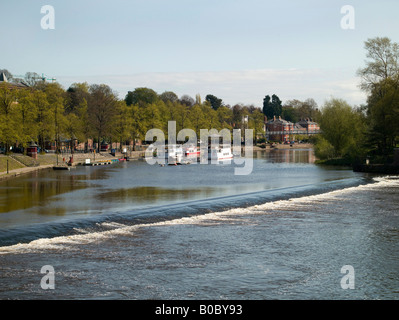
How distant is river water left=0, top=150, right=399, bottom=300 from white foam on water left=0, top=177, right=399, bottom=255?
8 centimetres

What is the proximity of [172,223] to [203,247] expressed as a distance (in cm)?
739

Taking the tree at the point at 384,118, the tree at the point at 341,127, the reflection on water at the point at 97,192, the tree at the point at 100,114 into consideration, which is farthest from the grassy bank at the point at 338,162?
the tree at the point at 100,114

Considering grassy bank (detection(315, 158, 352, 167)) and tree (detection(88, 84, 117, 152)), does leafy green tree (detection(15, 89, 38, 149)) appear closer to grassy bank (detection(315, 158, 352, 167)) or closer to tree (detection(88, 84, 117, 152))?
tree (detection(88, 84, 117, 152))

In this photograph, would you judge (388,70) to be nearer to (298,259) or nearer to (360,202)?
(360,202)

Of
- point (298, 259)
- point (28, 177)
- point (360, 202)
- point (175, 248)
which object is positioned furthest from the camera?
point (28, 177)

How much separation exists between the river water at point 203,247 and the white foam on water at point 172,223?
81mm

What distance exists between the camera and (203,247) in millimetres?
27594

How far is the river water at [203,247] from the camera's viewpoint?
20.9m

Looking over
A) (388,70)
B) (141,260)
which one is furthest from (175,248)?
(388,70)

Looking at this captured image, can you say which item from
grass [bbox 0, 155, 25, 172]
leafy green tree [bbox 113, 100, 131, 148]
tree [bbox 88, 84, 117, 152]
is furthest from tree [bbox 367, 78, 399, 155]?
leafy green tree [bbox 113, 100, 131, 148]

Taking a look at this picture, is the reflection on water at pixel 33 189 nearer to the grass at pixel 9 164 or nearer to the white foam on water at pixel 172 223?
the grass at pixel 9 164

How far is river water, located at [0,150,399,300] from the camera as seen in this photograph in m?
20.9

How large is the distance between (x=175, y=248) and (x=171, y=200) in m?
19.9

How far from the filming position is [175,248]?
27.3 metres
